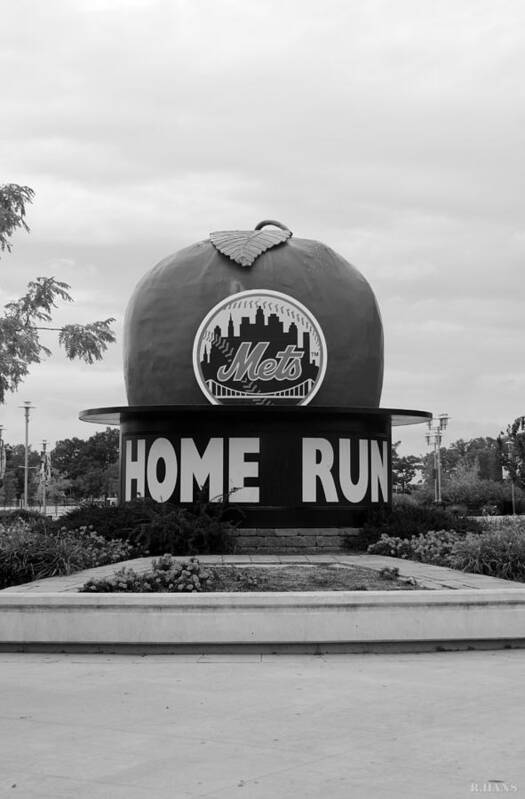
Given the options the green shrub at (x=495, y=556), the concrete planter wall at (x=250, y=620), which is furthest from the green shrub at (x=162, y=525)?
the concrete planter wall at (x=250, y=620)

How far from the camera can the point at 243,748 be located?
6.64 metres

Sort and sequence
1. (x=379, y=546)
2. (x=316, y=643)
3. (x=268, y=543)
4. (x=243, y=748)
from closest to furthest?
(x=243, y=748) → (x=316, y=643) → (x=379, y=546) → (x=268, y=543)

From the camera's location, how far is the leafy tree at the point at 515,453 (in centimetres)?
4816

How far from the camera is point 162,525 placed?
17.9m

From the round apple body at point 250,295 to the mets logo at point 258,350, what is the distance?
118 mm

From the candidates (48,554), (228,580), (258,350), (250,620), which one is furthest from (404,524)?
(250,620)

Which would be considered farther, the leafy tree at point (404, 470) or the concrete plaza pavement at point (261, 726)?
the leafy tree at point (404, 470)

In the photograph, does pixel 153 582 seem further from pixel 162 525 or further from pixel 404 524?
pixel 404 524

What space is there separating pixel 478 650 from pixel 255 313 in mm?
11082

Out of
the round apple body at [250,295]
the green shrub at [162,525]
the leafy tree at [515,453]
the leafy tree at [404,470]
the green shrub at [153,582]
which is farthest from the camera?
the leafy tree at [404,470]

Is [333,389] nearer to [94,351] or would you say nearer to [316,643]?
[94,351]

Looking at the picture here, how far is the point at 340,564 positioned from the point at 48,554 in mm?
4802

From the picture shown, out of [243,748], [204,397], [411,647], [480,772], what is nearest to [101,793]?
[243,748]

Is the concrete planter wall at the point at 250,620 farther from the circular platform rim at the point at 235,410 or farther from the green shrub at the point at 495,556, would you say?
the circular platform rim at the point at 235,410
